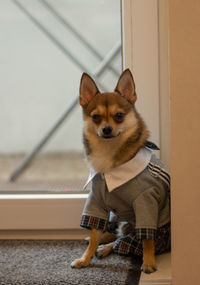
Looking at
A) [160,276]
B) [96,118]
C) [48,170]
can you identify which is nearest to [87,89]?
[96,118]

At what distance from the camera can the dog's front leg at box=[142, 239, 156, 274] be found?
1.22 m

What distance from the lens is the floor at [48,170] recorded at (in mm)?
1669

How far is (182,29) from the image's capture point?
0.98 meters

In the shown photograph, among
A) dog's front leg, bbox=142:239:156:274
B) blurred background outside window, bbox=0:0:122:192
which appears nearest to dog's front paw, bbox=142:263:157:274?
dog's front leg, bbox=142:239:156:274

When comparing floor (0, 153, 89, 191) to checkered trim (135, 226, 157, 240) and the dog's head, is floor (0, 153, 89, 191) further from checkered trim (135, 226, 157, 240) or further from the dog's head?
checkered trim (135, 226, 157, 240)

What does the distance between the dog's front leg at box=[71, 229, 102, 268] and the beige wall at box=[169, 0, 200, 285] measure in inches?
13.5

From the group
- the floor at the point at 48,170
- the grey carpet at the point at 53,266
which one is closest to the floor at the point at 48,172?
the floor at the point at 48,170

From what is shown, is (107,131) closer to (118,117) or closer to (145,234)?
(118,117)

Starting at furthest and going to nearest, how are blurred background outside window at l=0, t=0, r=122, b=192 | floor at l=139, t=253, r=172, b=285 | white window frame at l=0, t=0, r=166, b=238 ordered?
blurred background outside window at l=0, t=0, r=122, b=192 → white window frame at l=0, t=0, r=166, b=238 → floor at l=139, t=253, r=172, b=285

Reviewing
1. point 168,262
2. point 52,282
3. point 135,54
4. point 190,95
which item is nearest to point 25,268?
point 52,282

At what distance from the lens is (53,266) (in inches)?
50.7

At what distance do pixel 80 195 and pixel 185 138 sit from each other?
686 millimetres

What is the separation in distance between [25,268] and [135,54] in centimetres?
83

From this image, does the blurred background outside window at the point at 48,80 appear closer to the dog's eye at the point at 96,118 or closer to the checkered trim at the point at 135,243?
the dog's eye at the point at 96,118
